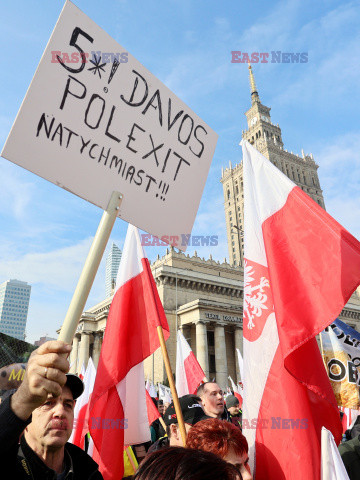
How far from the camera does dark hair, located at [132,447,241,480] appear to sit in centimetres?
117

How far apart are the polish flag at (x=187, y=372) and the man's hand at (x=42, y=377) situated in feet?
24.0

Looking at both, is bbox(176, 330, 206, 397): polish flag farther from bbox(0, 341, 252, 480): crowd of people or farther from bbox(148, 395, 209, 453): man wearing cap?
bbox(148, 395, 209, 453): man wearing cap

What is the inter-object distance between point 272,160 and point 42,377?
83.9 m

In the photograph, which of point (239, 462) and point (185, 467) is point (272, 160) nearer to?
point (239, 462)

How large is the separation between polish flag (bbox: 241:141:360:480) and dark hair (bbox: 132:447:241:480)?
1962 millimetres

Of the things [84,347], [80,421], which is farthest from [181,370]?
[84,347]

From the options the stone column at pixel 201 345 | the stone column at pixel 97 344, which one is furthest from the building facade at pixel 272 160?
the stone column at pixel 201 345

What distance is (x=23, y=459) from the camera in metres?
Answer: 1.88

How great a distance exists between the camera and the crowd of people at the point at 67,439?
122 cm

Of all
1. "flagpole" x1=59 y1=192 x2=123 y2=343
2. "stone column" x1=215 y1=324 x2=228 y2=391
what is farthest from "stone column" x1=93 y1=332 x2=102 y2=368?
"flagpole" x1=59 y1=192 x2=123 y2=343

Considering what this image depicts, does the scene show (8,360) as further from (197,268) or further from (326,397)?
(197,268)

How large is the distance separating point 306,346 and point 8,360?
109 inches

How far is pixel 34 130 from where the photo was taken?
6.50 ft

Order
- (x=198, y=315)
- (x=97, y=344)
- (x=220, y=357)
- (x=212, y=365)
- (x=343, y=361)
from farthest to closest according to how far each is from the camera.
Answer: (x=97, y=344)
(x=212, y=365)
(x=198, y=315)
(x=220, y=357)
(x=343, y=361)
